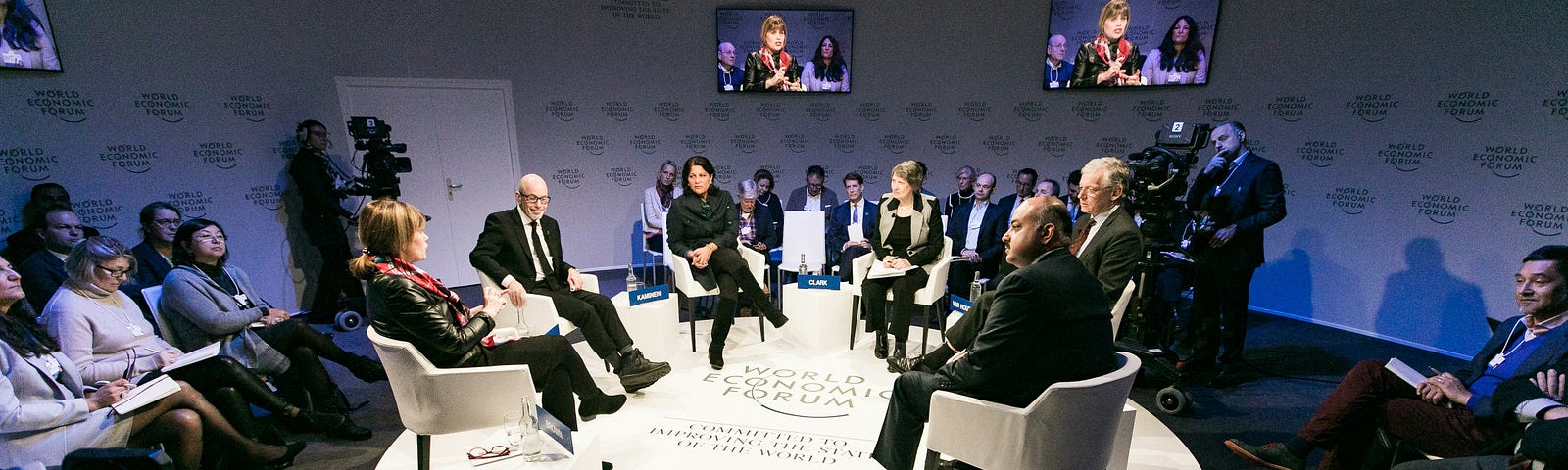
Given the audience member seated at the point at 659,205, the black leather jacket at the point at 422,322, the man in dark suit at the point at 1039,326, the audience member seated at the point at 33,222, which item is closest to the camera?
the man in dark suit at the point at 1039,326

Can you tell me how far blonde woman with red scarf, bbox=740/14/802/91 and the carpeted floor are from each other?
334 centimetres

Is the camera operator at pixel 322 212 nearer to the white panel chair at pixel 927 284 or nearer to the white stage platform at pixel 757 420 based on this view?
the white stage platform at pixel 757 420

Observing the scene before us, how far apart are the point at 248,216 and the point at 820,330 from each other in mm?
4575

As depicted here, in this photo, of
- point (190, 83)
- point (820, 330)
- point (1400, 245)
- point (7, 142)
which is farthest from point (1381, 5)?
point (7, 142)

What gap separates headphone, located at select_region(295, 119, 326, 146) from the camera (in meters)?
4.62

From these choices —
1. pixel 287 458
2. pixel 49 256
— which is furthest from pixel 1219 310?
pixel 49 256

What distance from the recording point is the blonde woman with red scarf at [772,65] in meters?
6.17

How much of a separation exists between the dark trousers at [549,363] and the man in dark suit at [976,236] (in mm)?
3176

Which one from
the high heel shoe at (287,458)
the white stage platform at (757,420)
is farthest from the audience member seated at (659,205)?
the high heel shoe at (287,458)

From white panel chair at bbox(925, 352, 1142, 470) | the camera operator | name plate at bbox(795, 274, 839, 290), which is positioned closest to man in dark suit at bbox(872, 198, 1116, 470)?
white panel chair at bbox(925, 352, 1142, 470)

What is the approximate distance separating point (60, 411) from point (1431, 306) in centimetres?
731

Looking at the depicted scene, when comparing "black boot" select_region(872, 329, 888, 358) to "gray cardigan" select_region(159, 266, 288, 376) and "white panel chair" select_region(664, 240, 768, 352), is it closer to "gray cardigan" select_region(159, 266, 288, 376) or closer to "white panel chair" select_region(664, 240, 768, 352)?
"white panel chair" select_region(664, 240, 768, 352)

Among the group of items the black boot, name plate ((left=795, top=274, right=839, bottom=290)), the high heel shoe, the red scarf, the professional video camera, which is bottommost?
the high heel shoe

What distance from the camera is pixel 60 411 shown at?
6.29ft
